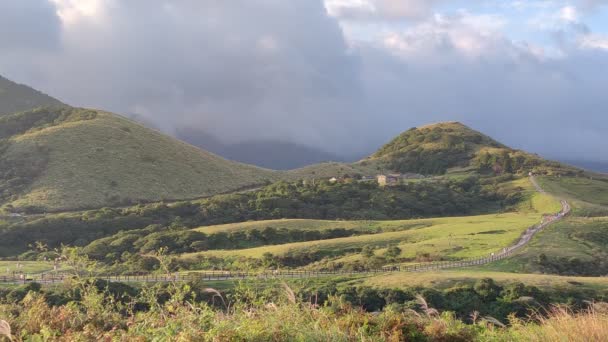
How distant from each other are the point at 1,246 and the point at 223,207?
123 ft

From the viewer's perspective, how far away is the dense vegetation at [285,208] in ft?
291

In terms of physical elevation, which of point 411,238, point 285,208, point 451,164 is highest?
point 451,164

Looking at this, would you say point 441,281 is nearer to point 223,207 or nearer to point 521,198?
point 223,207

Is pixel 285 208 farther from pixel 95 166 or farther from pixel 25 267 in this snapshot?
pixel 25 267

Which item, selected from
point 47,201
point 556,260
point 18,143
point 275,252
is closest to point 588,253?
point 556,260

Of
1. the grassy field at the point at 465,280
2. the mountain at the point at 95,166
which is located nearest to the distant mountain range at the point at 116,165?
the mountain at the point at 95,166

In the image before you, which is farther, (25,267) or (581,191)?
(581,191)

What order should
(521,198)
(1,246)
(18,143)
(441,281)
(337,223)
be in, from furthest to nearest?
1. (18,143)
2. (521,198)
3. (337,223)
4. (1,246)
5. (441,281)

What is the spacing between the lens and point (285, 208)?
355ft

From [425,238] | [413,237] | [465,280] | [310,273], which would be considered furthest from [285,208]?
[465,280]

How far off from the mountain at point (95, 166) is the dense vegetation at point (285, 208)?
16.1m

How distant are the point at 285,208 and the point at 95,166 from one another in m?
48.1

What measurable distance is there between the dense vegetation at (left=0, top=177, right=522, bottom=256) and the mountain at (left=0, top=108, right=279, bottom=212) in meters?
16.1

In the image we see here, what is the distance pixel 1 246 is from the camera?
82875 mm
